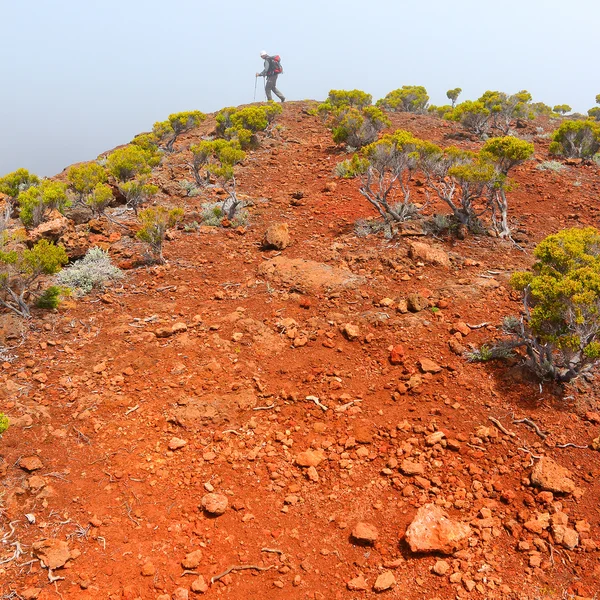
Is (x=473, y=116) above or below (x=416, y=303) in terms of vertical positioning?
above

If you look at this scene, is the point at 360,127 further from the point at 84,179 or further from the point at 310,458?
the point at 310,458

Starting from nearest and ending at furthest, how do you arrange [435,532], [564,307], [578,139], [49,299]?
[435,532], [564,307], [49,299], [578,139]

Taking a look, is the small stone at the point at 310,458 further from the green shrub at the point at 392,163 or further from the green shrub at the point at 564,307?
the green shrub at the point at 392,163

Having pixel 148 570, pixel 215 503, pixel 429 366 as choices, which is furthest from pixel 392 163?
pixel 148 570

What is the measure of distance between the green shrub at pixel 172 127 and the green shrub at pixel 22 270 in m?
11.2

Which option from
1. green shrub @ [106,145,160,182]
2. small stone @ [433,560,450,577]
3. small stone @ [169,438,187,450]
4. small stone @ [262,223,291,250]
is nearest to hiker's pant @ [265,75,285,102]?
green shrub @ [106,145,160,182]

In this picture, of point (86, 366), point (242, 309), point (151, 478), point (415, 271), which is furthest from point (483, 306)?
point (86, 366)

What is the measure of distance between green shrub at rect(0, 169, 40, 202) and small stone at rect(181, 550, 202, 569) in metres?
11.2

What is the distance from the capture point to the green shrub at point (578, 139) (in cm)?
1240

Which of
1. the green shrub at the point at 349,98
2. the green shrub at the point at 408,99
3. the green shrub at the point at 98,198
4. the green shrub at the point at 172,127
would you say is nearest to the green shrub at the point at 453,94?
the green shrub at the point at 408,99

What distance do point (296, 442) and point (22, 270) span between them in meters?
4.68

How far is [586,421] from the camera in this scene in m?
4.30

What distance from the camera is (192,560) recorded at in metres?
3.30

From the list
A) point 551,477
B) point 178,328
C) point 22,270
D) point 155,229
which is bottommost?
point 551,477
